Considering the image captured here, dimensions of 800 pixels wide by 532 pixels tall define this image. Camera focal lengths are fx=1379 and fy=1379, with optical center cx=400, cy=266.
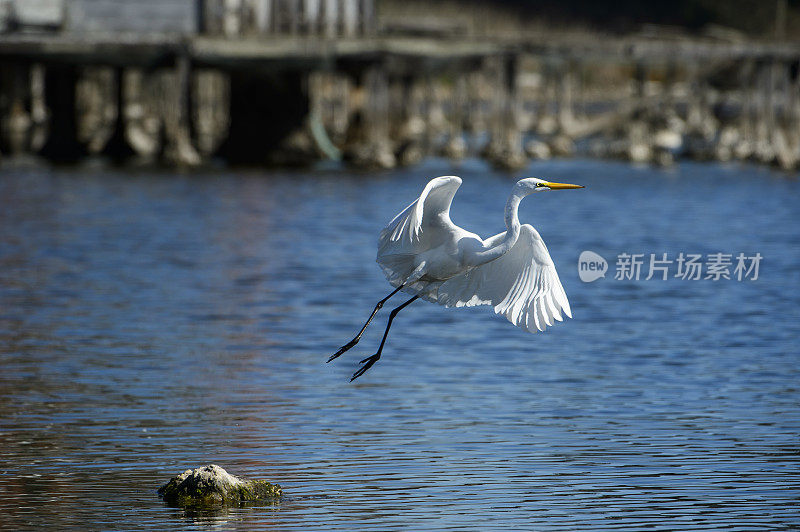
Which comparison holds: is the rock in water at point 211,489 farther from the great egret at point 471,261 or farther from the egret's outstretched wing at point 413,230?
the egret's outstretched wing at point 413,230

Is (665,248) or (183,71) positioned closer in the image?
A: (665,248)

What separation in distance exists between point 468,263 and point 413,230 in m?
0.90

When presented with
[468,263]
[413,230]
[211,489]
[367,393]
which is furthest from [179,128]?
[211,489]

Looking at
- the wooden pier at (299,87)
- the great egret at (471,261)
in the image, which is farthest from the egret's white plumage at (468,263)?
the wooden pier at (299,87)

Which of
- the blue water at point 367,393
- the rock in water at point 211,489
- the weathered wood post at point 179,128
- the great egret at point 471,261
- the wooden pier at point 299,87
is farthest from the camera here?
the weathered wood post at point 179,128

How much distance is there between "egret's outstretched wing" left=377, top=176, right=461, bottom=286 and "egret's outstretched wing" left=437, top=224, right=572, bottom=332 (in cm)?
51

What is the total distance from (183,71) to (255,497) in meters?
34.0

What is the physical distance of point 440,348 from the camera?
17438 millimetres

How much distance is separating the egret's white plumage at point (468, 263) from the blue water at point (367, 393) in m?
1.28

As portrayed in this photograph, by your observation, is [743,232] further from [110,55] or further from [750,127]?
[750,127]

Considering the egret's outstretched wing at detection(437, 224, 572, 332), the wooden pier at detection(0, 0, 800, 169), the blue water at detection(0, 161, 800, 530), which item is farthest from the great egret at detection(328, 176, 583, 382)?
the wooden pier at detection(0, 0, 800, 169)

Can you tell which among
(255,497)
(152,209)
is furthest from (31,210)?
(255,497)

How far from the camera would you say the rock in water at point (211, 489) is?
9891mm

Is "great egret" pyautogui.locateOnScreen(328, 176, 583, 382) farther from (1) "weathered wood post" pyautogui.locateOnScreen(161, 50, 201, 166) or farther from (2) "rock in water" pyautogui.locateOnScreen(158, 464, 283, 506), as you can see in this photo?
(1) "weathered wood post" pyautogui.locateOnScreen(161, 50, 201, 166)
